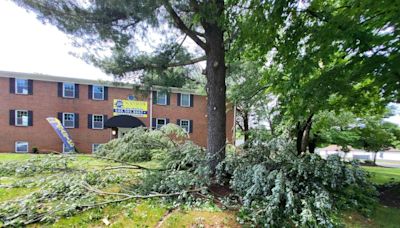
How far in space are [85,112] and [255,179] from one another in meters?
15.7

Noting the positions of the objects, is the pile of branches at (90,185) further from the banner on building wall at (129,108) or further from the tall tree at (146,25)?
the banner on building wall at (129,108)

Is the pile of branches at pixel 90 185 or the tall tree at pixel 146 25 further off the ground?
the tall tree at pixel 146 25

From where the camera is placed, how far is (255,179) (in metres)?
3.69

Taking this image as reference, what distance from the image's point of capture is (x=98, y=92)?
1677 centimetres

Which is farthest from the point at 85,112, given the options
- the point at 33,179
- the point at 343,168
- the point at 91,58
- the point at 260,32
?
the point at 343,168

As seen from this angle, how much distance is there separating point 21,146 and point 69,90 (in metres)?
4.66

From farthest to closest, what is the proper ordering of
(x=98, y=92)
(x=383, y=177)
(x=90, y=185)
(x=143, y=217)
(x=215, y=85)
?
(x=98, y=92) < (x=383, y=177) < (x=215, y=85) < (x=90, y=185) < (x=143, y=217)

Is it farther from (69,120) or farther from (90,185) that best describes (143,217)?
(69,120)

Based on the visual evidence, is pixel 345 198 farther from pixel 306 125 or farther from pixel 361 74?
pixel 306 125

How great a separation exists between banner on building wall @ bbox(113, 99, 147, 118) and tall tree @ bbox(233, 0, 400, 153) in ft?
45.8

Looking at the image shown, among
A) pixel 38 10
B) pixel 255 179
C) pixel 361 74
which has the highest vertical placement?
pixel 38 10

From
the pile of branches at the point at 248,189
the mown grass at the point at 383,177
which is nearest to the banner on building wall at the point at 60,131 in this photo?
the pile of branches at the point at 248,189

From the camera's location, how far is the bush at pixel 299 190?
3155mm


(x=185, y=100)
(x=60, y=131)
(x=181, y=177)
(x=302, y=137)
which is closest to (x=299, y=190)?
(x=181, y=177)
